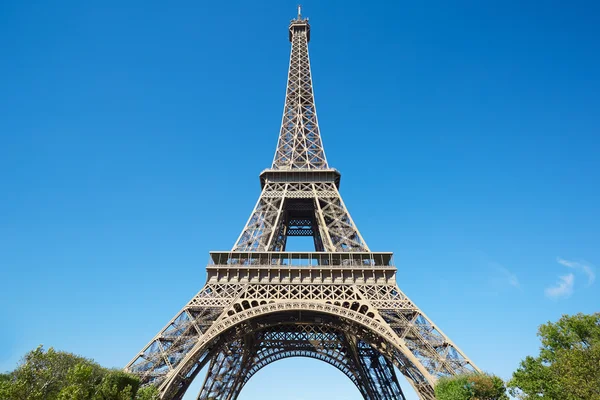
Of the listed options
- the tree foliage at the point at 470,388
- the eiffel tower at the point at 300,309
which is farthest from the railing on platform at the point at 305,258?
the tree foliage at the point at 470,388

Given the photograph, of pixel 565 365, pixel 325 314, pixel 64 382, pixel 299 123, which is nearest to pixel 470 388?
pixel 565 365

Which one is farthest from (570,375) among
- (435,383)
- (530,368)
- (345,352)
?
(345,352)

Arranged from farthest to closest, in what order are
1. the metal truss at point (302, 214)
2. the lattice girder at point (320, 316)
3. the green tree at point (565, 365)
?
the metal truss at point (302, 214)
the lattice girder at point (320, 316)
the green tree at point (565, 365)

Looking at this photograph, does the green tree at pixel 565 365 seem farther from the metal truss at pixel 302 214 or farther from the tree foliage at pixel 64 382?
the tree foliage at pixel 64 382

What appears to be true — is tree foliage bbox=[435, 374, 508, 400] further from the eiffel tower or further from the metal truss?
the metal truss

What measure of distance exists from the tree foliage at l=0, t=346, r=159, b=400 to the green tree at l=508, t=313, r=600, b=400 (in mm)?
17192

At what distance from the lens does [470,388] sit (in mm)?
16484

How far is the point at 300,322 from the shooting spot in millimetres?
24734

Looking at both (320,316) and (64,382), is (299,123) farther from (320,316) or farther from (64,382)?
(64,382)

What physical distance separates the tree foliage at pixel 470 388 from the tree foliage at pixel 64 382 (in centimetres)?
1278

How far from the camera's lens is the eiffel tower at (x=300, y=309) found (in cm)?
1988

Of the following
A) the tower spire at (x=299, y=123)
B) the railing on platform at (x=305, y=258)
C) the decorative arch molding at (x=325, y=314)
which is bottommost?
the decorative arch molding at (x=325, y=314)

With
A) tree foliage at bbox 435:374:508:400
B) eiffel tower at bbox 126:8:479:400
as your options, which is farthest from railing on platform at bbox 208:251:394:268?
tree foliage at bbox 435:374:508:400

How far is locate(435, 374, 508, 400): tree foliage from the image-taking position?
16188mm
